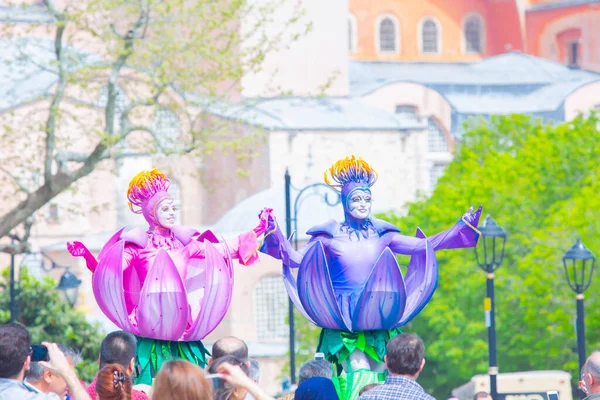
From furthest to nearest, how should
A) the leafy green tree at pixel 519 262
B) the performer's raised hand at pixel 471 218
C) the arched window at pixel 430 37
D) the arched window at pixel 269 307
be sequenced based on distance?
1. the arched window at pixel 430 37
2. the arched window at pixel 269 307
3. the leafy green tree at pixel 519 262
4. the performer's raised hand at pixel 471 218

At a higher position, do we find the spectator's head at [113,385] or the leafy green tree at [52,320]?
the spectator's head at [113,385]

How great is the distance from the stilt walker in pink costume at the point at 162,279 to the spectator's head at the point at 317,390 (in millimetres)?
2831

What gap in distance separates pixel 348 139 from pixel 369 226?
42527 mm

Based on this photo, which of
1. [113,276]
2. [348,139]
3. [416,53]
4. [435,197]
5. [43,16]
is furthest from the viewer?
[416,53]

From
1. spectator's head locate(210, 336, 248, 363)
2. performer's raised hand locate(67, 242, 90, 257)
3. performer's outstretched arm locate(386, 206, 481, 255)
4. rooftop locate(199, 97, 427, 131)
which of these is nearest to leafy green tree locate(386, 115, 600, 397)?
rooftop locate(199, 97, 427, 131)

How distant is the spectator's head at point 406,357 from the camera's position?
8.09 meters

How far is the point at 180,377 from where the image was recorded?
6.83 metres

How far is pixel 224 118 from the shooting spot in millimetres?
45844

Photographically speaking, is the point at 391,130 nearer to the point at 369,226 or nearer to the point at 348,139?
the point at 348,139

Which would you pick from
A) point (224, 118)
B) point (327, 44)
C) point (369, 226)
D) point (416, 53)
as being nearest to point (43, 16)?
point (327, 44)

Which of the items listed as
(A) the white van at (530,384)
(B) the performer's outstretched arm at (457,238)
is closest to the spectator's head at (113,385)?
(B) the performer's outstretched arm at (457,238)

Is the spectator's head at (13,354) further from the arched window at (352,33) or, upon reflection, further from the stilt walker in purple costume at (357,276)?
the arched window at (352,33)

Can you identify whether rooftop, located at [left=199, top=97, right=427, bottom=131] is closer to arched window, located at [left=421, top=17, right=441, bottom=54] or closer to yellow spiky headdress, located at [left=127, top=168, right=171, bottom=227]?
arched window, located at [left=421, top=17, right=441, bottom=54]

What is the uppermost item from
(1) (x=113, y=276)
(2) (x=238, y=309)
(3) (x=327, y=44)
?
(3) (x=327, y=44)
